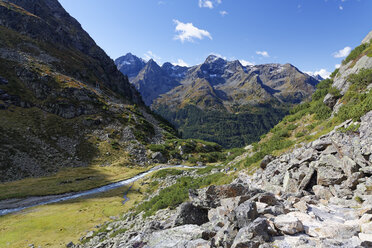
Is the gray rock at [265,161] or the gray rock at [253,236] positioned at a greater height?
the gray rock at [265,161]

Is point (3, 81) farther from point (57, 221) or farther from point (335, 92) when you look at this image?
point (335, 92)

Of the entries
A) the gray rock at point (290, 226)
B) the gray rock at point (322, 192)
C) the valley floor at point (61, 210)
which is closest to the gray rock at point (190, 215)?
the gray rock at point (290, 226)

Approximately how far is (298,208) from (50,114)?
104m

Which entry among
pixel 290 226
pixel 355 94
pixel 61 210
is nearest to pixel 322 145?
pixel 290 226

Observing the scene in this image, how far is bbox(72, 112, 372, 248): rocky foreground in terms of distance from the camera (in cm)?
711

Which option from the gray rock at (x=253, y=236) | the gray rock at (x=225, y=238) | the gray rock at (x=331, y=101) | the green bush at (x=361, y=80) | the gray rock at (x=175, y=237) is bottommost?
the gray rock at (x=175, y=237)

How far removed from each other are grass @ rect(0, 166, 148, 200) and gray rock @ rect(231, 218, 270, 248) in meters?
52.6

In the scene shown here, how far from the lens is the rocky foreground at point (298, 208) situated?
7.11 m

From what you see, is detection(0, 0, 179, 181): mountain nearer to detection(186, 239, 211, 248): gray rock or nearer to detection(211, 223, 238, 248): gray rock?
detection(186, 239, 211, 248): gray rock

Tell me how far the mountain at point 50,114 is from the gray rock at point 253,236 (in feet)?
233

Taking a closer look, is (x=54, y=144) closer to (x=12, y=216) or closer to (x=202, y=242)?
(x=12, y=216)

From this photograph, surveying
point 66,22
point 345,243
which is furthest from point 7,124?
point 66,22

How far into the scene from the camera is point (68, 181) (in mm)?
53875

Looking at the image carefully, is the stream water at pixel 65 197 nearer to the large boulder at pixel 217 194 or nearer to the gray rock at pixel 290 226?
the large boulder at pixel 217 194
